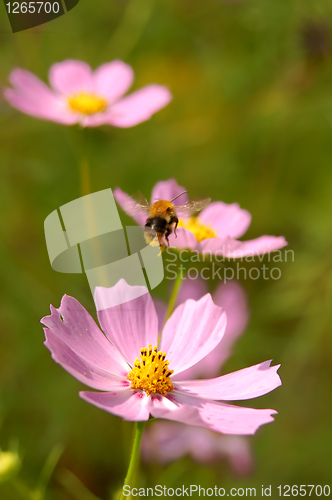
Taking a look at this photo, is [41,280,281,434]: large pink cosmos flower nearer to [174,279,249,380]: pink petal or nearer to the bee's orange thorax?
the bee's orange thorax

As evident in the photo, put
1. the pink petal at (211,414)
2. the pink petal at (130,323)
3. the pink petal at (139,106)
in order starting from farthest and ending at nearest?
the pink petal at (139,106) → the pink petal at (130,323) → the pink petal at (211,414)

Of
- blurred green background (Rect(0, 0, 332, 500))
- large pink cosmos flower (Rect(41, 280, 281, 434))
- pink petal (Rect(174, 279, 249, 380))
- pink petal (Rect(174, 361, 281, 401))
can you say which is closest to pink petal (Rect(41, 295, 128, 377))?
large pink cosmos flower (Rect(41, 280, 281, 434))

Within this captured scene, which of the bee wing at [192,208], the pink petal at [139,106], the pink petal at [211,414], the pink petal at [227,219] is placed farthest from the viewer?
the pink petal at [139,106]

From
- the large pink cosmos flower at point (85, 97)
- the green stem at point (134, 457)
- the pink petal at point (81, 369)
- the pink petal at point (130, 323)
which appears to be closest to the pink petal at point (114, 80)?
the large pink cosmos flower at point (85, 97)

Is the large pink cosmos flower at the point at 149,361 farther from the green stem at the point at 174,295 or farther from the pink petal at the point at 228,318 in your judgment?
the pink petal at the point at 228,318

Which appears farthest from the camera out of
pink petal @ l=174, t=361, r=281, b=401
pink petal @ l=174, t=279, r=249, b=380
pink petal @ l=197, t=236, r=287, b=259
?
pink petal @ l=174, t=279, r=249, b=380

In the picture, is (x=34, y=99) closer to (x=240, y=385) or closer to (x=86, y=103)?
(x=86, y=103)

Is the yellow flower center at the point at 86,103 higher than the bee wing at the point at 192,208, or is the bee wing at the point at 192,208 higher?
the yellow flower center at the point at 86,103
